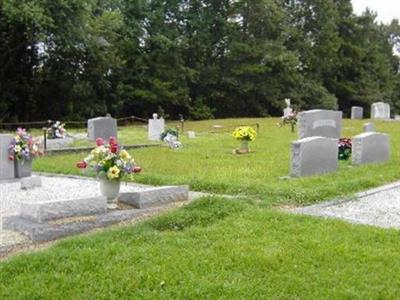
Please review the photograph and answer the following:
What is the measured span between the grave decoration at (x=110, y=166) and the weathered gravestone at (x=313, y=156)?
4.26m

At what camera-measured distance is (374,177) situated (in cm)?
1018

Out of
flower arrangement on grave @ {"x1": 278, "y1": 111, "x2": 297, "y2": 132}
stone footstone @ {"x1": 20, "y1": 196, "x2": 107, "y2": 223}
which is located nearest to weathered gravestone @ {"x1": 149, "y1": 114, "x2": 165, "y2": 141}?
flower arrangement on grave @ {"x1": 278, "y1": 111, "x2": 297, "y2": 132}

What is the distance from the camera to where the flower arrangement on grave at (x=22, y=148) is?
1041cm

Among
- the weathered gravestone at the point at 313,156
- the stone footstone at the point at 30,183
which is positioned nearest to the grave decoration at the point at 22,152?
the stone footstone at the point at 30,183

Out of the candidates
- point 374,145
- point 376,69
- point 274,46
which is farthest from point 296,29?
point 374,145

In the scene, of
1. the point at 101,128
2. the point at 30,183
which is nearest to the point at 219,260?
the point at 30,183

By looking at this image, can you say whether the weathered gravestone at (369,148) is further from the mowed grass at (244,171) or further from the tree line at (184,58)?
the tree line at (184,58)

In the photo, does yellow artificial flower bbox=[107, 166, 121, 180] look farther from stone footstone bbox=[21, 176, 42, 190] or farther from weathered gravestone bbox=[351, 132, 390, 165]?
weathered gravestone bbox=[351, 132, 390, 165]

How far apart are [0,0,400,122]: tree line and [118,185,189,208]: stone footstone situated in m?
16.8

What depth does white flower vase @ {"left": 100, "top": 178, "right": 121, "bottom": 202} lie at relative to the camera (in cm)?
687

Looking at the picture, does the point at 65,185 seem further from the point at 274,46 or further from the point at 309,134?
A: the point at 274,46

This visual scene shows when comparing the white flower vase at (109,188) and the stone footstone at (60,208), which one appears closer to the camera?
the stone footstone at (60,208)

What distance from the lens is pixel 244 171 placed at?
11078 millimetres

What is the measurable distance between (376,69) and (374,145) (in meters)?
37.0
